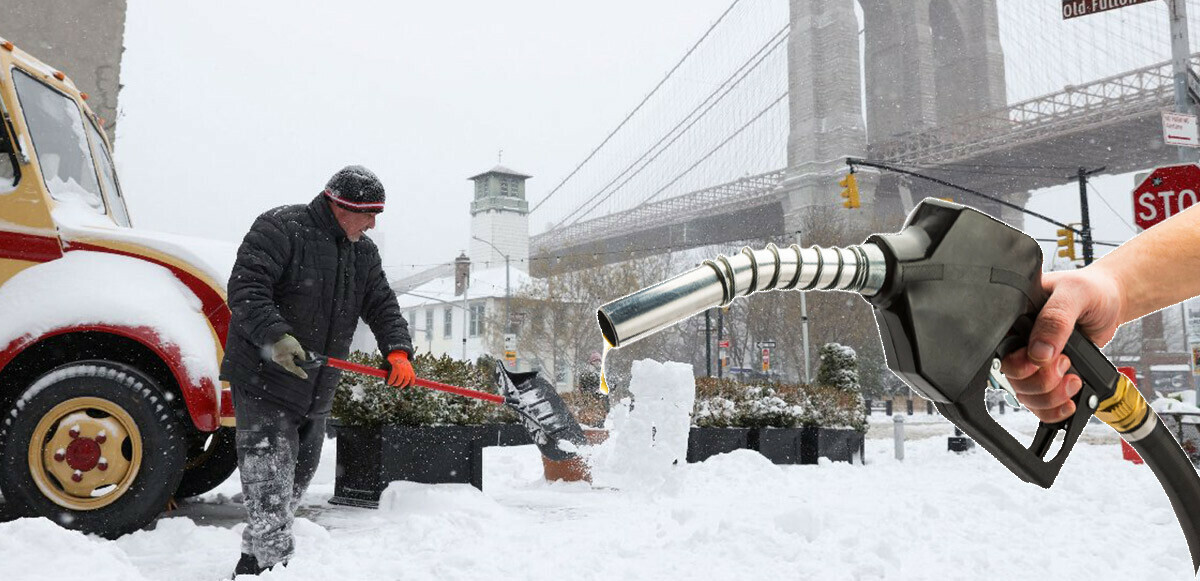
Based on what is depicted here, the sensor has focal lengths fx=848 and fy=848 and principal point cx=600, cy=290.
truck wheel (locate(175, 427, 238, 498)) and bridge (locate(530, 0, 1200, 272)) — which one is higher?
bridge (locate(530, 0, 1200, 272))

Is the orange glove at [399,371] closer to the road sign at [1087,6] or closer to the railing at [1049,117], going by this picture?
the road sign at [1087,6]

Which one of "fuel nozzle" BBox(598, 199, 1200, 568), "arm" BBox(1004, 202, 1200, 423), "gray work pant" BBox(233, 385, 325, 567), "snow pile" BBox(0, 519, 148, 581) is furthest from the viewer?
"gray work pant" BBox(233, 385, 325, 567)

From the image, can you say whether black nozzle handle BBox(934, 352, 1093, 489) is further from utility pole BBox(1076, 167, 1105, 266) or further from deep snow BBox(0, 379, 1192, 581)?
utility pole BBox(1076, 167, 1105, 266)

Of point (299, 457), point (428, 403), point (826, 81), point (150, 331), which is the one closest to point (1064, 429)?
point (299, 457)

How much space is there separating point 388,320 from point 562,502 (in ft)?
11.1

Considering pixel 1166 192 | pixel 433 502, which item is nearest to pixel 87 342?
pixel 433 502

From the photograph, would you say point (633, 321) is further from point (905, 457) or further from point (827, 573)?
point (905, 457)

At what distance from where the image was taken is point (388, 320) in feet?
16.6

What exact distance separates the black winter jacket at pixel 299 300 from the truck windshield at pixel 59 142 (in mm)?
2236

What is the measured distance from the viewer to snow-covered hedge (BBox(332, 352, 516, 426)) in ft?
23.0

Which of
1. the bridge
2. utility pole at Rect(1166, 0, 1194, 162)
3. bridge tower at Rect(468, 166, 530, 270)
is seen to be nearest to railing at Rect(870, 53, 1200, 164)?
the bridge

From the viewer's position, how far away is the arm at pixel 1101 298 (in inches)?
32.5

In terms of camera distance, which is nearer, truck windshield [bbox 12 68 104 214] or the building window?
truck windshield [bbox 12 68 104 214]

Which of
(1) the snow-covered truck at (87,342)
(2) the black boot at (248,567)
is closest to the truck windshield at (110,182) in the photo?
(1) the snow-covered truck at (87,342)
